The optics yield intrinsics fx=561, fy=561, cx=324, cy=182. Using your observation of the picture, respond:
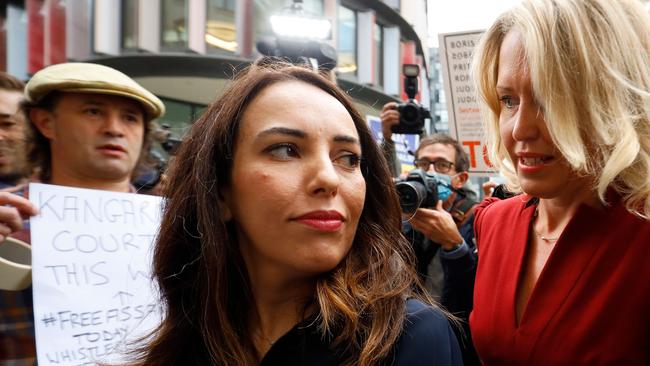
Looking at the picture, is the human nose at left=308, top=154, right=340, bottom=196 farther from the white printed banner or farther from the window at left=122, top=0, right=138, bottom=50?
the window at left=122, top=0, right=138, bottom=50

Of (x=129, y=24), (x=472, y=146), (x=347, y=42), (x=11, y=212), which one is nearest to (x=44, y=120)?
(x=11, y=212)

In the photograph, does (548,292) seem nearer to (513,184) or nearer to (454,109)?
(513,184)

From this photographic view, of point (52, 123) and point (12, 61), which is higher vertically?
point (12, 61)

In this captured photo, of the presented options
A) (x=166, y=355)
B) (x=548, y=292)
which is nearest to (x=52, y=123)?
(x=166, y=355)

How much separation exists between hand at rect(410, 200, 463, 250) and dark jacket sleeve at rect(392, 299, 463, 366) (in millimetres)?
1193

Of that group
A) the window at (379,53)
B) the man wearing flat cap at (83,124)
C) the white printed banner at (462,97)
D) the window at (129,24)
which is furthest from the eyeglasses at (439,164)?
the window at (379,53)

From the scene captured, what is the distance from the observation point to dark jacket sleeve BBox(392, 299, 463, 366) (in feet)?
3.38

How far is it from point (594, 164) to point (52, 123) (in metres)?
1.75

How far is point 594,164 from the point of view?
126 centimetres

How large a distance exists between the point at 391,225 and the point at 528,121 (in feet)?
1.31

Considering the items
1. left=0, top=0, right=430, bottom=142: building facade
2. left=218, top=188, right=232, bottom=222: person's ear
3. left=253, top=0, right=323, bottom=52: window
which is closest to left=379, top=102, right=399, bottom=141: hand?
left=218, top=188, right=232, bottom=222: person's ear

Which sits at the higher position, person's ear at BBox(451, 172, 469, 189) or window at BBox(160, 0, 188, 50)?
window at BBox(160, 0, 188, 50)

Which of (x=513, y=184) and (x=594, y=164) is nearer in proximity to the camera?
(x=594, y=164)

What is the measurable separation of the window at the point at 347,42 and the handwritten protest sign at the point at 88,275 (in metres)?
13.4
